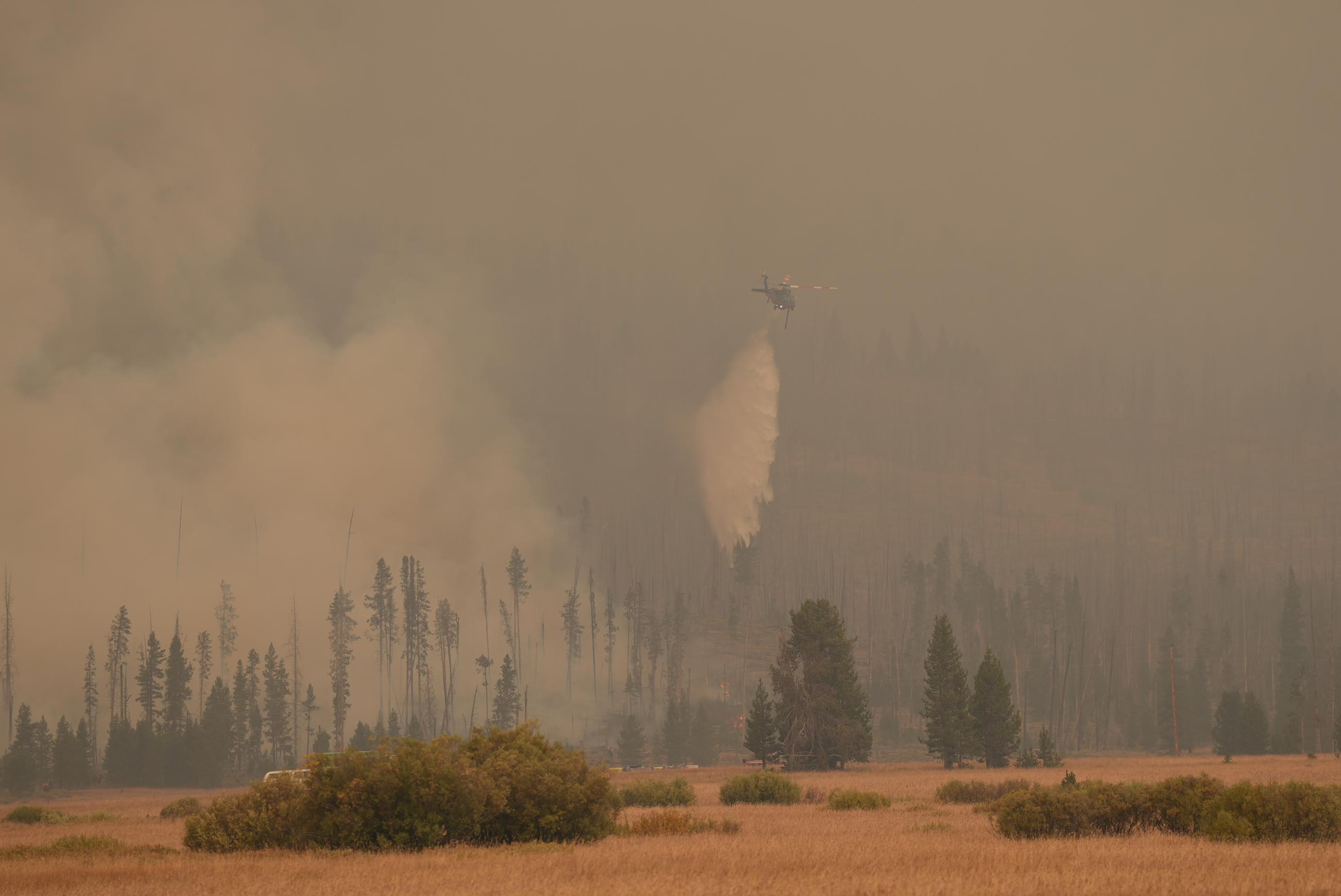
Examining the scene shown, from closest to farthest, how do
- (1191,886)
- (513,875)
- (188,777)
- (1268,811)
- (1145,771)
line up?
(1191,886), (513,875), (1268,811), (1145,771), (188,777)

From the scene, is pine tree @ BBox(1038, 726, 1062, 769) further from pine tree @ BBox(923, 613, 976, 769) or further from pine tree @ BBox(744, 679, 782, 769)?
pine tree @ BBox(744, 679, 782, 769)

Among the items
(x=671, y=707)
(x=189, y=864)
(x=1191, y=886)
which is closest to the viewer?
(x=1191, y=886)

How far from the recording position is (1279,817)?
3416 centimetres

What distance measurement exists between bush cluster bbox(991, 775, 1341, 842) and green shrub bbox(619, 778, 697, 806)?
23.2 meters

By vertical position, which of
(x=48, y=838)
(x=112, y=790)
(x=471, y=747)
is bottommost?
(x=112, y=790)

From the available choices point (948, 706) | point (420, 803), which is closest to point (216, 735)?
point (948, 706)

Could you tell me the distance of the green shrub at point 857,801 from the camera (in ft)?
184

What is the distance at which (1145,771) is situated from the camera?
8812cm

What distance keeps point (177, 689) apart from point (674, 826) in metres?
169

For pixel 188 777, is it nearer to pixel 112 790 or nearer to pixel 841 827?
pixel 112 790

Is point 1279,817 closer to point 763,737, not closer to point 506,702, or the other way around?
point 763,737

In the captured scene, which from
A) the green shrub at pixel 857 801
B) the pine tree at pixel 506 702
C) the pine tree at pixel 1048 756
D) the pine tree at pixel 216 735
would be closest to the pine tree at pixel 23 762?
the pine tree at pixel 216 735

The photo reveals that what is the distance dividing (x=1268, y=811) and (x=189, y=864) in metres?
28.6

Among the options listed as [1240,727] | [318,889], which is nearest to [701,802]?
[318,889]
